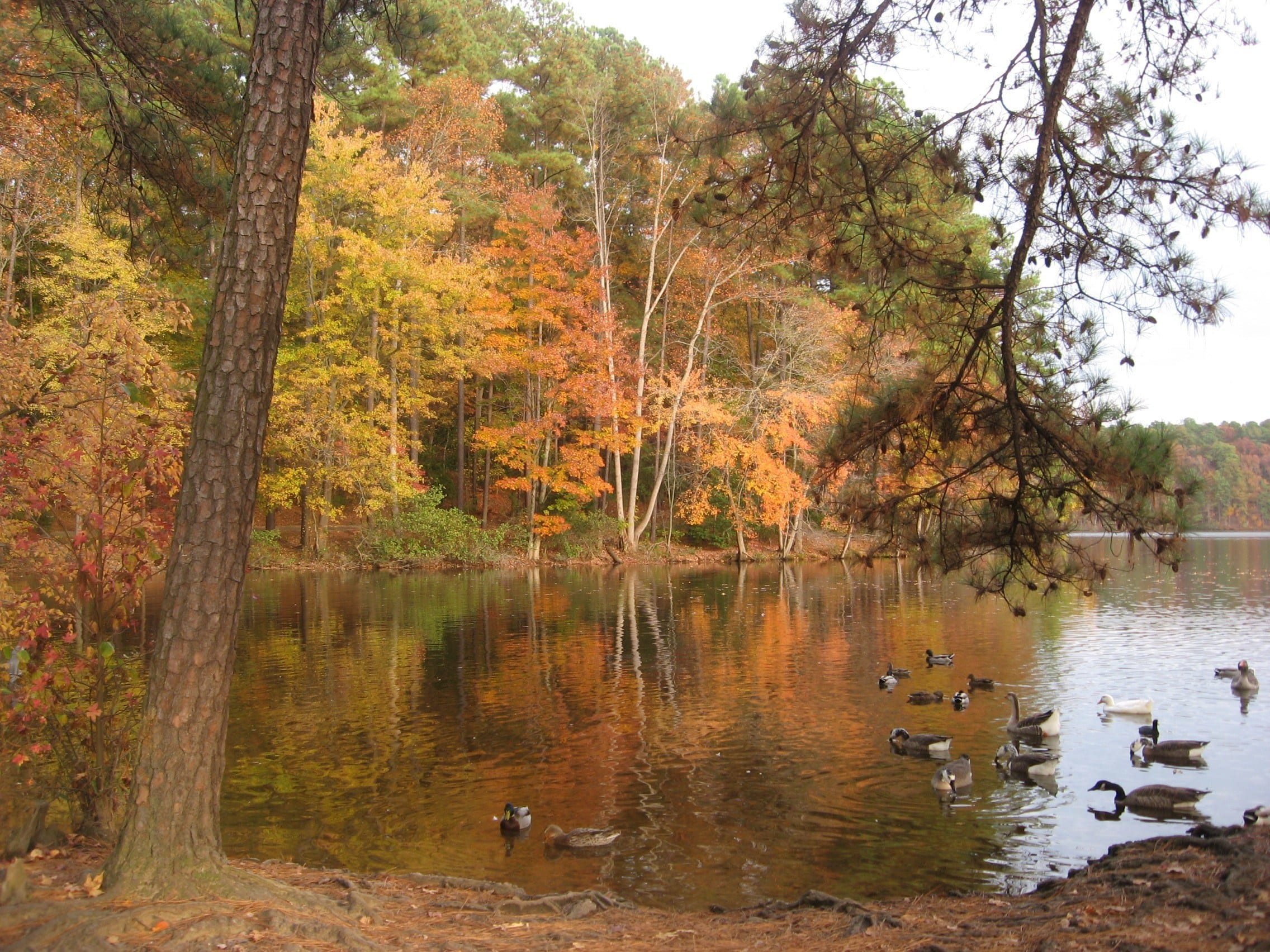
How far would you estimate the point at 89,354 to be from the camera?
21.1ft

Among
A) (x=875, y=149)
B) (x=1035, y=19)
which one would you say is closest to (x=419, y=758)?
(x=875, y=149)

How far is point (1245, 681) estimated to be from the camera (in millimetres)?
11961

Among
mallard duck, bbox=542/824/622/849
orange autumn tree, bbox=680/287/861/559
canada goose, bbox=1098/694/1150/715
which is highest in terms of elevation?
orange autumn tree, bbox=680/287/861/559

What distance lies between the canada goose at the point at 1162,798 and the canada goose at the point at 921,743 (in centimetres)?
167

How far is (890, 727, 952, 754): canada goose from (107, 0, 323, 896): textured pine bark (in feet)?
22.3

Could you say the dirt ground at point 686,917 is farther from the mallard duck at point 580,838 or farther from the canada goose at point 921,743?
the canada goose at point 921,743

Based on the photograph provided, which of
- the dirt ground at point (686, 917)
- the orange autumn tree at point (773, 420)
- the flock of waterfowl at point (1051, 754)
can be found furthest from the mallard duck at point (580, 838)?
the orange autumn tree at point (773, 420)

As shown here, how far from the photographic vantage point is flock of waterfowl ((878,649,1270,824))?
786 cm

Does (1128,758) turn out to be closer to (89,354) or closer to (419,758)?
(419,758)

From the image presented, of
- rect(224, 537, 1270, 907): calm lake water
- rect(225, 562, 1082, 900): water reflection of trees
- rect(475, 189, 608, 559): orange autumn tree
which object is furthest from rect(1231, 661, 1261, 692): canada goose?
rect(475, 189, 608, 559): orange autumn tree

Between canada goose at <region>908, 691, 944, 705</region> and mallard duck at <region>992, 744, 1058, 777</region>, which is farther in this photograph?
canada goose at <region>908, 691, 944, 705</region>

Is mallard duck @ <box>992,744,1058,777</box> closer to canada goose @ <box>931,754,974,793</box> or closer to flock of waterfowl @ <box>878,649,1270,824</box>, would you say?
flock of waterfowl @ <box>878,649,1270,824</box>

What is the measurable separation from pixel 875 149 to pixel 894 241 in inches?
26.9

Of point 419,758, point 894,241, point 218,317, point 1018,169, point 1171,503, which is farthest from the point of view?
point 419,758
